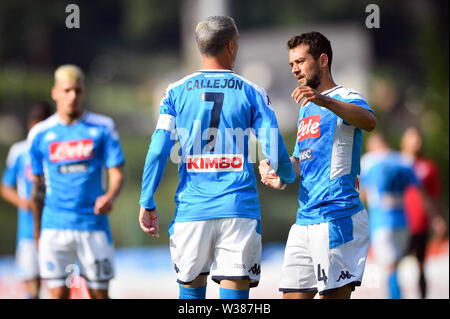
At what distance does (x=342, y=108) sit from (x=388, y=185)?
5.47 metres

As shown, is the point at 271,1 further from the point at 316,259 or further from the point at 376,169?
the point at 316,259

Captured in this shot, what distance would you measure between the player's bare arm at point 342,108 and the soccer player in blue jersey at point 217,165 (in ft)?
0.93

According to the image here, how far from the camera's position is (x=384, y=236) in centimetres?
1061

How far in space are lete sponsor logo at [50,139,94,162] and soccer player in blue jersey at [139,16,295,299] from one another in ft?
6.56

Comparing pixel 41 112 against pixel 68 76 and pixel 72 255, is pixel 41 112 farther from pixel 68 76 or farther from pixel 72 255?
pixel 72 255

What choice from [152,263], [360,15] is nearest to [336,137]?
[152,263]

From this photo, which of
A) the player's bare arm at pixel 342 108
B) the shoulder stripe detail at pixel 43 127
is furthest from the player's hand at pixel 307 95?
the shoulder stripe detail at pixel 43 127

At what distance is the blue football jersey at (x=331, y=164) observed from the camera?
5527mm

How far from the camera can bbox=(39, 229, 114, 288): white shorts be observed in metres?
7.05

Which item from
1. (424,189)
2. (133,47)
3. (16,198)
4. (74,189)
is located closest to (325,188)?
(74,189)

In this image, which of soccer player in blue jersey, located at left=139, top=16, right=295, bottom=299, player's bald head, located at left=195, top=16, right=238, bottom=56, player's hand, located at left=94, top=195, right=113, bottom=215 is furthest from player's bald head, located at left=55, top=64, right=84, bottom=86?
player's bald head, located at left=195, top=16, right=238, bottom=56

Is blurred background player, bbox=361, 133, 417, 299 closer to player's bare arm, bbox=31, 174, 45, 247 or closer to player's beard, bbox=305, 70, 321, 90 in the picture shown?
player's bare arm, bbox=31, 174, 45, 247

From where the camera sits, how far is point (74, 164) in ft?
23.4
